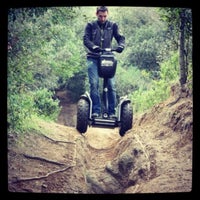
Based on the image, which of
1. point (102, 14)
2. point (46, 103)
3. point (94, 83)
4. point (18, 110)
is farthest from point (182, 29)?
point (18, 110)

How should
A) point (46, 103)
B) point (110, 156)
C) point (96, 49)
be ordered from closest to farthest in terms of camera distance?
1. point (96, 49)
2. point (46, 103)
3. point (110, 156)

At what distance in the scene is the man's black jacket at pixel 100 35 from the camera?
268 inches

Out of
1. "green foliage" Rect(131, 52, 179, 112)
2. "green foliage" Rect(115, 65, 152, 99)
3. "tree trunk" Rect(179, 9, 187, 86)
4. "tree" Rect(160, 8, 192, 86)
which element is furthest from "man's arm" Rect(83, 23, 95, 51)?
"tree trunk" Rect(179, 9, 187, 86)

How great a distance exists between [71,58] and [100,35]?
52cm

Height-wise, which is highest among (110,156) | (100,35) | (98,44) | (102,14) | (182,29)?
(102,14)

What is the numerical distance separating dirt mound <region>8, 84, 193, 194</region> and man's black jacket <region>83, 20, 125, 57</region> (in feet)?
2.52

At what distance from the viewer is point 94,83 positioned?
6902mm

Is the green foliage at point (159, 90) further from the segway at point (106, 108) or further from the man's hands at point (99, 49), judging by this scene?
the man's hands at point (99, 49)

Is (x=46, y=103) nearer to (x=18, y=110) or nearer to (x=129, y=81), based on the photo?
(x=18, y=110)

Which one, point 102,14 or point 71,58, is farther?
point 71,58

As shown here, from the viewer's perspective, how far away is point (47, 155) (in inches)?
271

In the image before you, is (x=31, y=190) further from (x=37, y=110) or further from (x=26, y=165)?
(x=37, y=110)
